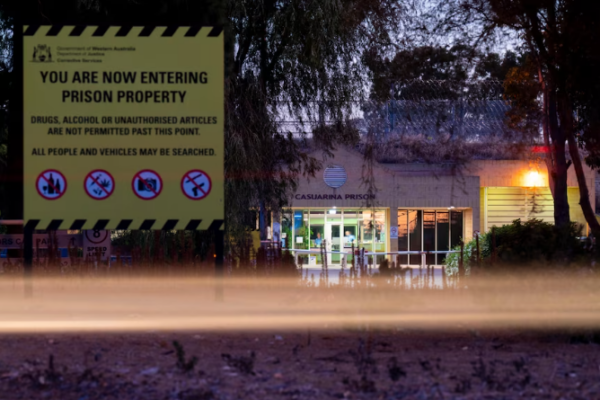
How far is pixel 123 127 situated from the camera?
32.2 ft

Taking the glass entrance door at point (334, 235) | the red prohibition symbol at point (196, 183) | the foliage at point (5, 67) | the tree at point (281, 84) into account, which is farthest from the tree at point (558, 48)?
the glass entrance door at point (334, 235)

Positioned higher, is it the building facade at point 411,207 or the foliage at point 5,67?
the foliage at point 5,67

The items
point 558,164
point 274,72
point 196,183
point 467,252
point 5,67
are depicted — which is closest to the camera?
point 196,183

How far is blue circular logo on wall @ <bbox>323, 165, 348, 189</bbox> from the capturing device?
1277 inches

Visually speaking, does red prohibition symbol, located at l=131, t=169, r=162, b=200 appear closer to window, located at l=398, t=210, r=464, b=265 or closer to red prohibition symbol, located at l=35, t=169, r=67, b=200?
red prohibition symbol, located at l=35, t=169, r=67, b=200

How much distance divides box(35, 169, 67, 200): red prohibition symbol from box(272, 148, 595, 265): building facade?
2211cm

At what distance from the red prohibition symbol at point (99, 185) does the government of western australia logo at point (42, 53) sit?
145 cm

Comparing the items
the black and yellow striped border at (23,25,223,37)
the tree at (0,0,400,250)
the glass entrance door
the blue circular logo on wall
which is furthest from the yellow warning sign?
the glass entrance door

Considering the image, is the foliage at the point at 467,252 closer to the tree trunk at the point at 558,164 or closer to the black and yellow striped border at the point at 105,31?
the tree trunk at the point at 558,164

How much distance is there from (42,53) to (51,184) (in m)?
1.57

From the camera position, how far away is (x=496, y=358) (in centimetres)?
697

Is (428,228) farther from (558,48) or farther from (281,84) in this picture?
(558,48)

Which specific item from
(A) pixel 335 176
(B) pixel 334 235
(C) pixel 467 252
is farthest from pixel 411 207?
(C) pixel 467 252

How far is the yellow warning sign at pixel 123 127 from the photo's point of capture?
9750 millimetres
